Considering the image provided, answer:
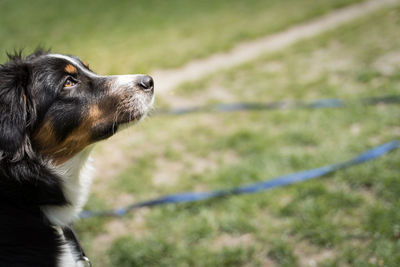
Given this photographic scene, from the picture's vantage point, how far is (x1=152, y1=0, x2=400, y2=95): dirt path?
6648mm

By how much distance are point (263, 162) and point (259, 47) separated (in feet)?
14.4

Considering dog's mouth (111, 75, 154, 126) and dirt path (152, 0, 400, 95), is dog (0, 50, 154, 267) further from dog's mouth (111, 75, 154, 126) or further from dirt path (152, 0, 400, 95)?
dirt path (152, 0, 400, 95)

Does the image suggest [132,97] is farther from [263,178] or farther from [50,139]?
[263,178]

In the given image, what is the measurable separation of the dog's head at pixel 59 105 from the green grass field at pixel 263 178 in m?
1.20

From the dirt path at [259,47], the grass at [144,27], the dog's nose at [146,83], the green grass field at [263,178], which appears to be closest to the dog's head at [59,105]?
the dog's nose at [146,83]

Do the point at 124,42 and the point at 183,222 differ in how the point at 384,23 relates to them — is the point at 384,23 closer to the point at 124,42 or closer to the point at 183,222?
the point at 124,42

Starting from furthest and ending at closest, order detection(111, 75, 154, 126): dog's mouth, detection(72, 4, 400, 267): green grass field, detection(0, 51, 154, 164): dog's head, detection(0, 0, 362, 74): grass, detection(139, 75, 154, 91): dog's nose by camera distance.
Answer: detection(0, 0, 362, 74): grass, detection(72, 4, 400, 267): green grass field, detection(139, 75, 154, 91): dog's nose, detection(111, 75, 154, 126): dog's mouth, detection(0, 51, 154, 164): dog's head

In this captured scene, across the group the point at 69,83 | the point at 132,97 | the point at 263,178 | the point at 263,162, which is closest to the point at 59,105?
the point at 69,83

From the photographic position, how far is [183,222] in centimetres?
325

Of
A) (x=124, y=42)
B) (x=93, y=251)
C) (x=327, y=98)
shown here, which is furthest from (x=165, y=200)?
(x=124, y=42)

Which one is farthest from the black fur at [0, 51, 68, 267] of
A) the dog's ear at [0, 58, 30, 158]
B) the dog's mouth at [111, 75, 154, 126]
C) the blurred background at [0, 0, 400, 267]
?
the blurred background at [0, 0, 400, 267]

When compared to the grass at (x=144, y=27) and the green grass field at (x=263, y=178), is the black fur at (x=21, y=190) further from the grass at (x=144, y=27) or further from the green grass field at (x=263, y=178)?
the grass at (x=144, y=27)

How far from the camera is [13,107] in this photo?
202 centimetres

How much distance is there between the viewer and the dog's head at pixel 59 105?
2.01 m
